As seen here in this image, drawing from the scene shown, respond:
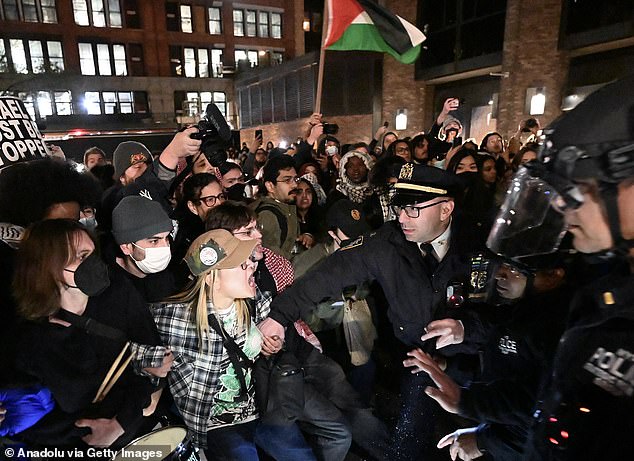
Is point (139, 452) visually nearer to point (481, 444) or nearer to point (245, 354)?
point (245, 354)

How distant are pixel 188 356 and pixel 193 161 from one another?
2.16 meters

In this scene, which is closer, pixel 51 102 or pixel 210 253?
pixel 210 253

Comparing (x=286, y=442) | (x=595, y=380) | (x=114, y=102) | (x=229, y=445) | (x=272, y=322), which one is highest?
(x=114, y=102)

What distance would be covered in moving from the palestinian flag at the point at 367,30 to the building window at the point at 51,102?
2664 cm

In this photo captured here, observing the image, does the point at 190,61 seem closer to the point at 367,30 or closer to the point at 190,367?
the point at 367,30

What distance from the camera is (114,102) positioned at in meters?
28.5

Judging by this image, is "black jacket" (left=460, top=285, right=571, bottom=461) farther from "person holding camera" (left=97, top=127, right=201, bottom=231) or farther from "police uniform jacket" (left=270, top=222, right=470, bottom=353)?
"person holding camera" (left=97, top=127, right=201, bottom=231)

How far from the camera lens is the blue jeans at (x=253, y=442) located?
7.30ft

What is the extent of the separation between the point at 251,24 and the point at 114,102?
12.0 meters

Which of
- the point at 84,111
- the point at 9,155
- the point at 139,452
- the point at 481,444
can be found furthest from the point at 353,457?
the point at 84,111

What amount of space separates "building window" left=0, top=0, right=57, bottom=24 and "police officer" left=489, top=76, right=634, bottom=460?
33637 millimetres

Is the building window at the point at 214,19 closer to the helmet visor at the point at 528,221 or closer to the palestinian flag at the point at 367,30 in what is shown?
the palestinian flag at the point at 367,30

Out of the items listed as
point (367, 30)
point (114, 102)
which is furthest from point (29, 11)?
point (367, 30)

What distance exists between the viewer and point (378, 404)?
11.8 feet
